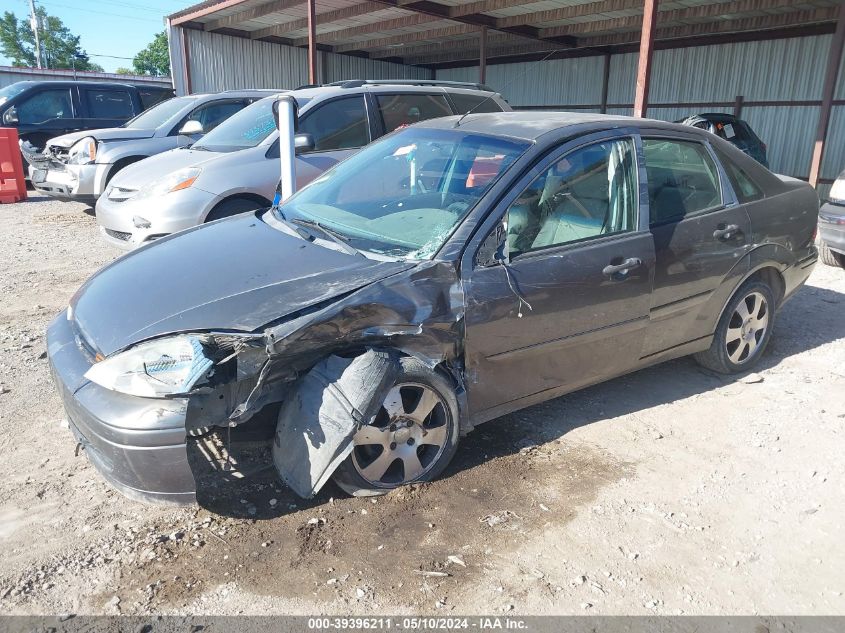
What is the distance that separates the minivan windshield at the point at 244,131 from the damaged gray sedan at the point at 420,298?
3012mm

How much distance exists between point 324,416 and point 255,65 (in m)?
19.0

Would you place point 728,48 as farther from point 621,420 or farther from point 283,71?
point 621,420

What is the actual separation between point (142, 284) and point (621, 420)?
2729 millimetres

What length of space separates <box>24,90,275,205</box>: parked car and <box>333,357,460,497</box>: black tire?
21.6ft

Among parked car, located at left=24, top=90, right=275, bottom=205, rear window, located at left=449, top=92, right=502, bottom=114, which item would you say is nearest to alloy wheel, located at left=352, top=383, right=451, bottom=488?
rear window, located at left=449, top=92, right=502, bottom=114

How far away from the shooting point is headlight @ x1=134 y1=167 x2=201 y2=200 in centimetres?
589

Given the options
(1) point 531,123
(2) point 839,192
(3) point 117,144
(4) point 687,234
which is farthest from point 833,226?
(3) point 117,144

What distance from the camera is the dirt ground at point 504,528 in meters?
2.45

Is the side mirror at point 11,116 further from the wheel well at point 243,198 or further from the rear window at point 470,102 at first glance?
the rear window at point 470,102

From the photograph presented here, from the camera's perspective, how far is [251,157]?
6.27 metres

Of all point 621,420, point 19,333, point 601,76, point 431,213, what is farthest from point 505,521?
point 601,76

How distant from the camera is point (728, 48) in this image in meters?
15.8

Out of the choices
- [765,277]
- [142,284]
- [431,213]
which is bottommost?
[765,277]

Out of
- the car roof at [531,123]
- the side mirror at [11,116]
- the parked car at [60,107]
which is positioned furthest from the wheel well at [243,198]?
the side mirror at [11,116]
